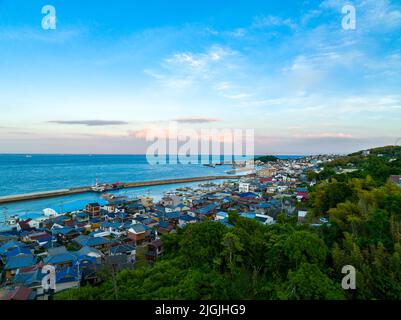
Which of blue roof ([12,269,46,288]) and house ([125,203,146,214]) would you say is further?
house ([125,203,146,214])

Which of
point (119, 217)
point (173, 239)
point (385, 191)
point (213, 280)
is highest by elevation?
point (385, 191)

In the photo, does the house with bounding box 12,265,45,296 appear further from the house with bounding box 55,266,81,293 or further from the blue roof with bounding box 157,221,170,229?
the blue roof with bounding box 157,221,170,229

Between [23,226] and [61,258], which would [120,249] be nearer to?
[61,258]

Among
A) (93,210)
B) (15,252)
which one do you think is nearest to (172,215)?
(93,210)

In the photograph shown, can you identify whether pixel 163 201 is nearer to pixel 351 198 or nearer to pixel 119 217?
pixel 119 217

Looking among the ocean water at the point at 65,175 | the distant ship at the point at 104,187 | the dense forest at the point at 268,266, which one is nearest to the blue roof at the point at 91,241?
the dense forest at the point at 268,266

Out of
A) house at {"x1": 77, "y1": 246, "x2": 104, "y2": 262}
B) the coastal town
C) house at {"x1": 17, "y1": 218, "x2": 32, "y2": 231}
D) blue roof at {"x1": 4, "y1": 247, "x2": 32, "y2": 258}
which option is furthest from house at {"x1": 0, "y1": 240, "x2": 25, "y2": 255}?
house at {"x1": 17, "y1": 218, "x2": 32, "y2": 231}

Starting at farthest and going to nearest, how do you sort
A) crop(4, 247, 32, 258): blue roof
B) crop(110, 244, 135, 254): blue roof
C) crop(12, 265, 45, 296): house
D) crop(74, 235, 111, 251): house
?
crop(74, 235, 111, 251): house
crop(110, 244, 135, 254): blue roof
crop(4, 247, 32, 258): blue roof
crop(12, 265, 45, 296): house

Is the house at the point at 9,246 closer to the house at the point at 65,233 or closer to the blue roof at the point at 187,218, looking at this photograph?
the house at the point at 65,233
